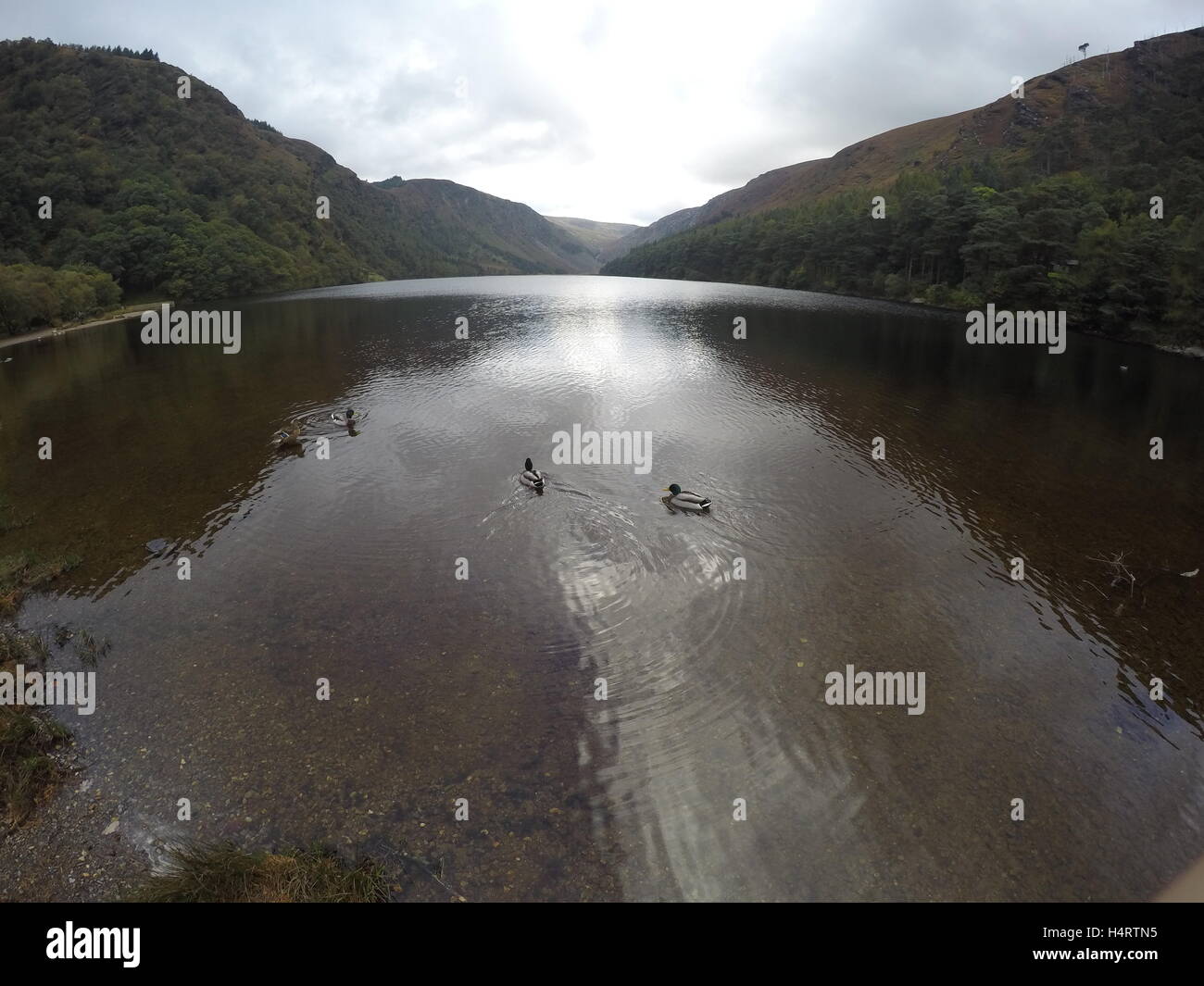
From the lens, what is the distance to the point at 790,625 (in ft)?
49.7

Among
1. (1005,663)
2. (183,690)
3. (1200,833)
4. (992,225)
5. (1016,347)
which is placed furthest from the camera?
(992,225)

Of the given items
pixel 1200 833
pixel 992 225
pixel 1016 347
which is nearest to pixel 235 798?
pixel 1200 833

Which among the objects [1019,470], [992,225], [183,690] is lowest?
[183,690]

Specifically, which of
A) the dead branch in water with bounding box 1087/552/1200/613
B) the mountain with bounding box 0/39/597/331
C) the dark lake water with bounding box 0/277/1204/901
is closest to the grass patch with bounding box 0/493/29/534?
the dark lake water with bounding box 0/277/1204/901

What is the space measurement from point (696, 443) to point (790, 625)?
16.0 meters

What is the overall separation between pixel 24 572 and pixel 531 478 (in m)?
15.6

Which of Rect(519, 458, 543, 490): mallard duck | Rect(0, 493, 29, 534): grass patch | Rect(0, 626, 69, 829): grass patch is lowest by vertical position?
Rect(0, 626, 69, 829): grass patch

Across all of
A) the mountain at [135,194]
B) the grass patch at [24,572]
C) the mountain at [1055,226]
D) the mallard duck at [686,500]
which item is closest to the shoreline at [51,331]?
the mountain at [135,194]

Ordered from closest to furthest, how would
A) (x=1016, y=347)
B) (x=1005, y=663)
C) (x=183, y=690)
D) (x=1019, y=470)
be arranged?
(x=183, y=690) → (x=1005, y=663) → (x=1019, y=470) → (x=1016, y=347)

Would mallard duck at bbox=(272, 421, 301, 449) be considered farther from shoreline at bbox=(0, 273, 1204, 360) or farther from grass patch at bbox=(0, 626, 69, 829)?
shoreline at bbox=(0, 273, 1204, 360)

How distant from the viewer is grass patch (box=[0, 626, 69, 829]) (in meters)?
9.87

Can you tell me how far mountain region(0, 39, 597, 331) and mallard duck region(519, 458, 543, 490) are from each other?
71800 millimetres

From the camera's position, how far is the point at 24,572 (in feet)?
55.4
